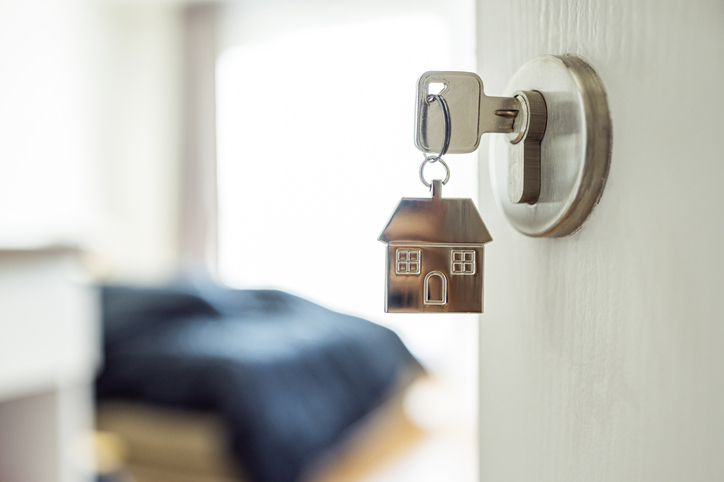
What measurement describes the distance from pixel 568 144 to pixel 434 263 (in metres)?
0.08

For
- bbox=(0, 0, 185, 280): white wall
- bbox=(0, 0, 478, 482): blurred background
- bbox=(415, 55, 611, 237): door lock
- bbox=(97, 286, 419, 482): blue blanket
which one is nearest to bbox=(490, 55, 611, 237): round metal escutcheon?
bbox=(415, 55, 611, 237): door lock

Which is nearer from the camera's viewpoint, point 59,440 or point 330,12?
point 59,440

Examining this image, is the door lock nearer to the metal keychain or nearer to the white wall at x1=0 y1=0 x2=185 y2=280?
the metal keychain

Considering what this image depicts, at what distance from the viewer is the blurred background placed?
309 cm

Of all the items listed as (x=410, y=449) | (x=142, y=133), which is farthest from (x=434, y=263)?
(x=142, y=133)

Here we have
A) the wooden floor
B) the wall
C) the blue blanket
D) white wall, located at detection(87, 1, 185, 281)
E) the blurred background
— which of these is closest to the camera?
the wall

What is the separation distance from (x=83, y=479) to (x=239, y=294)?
139cm

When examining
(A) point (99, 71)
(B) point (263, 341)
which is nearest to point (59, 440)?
(B) point (263, 341)

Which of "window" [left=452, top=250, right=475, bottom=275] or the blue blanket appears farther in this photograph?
the blue blanket

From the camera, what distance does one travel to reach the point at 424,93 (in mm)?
258

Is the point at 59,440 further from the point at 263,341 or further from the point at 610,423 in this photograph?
the point at 610,423

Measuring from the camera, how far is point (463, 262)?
0.89 feet

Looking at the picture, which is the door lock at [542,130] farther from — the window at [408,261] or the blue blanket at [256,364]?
the blue blanket at [256,364]

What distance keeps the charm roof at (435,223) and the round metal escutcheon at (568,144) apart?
0.03m
